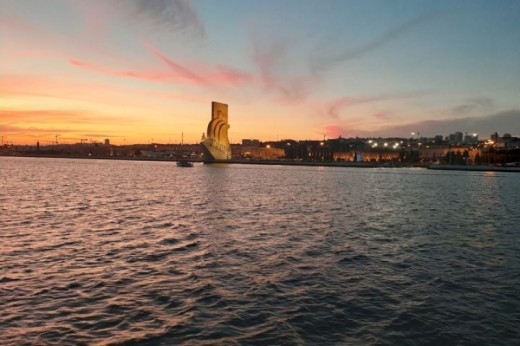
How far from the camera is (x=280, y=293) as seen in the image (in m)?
11.6

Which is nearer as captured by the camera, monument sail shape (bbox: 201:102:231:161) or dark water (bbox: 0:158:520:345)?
dark water (bbox: 0:158:520:345)

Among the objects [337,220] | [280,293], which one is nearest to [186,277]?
[280,293]

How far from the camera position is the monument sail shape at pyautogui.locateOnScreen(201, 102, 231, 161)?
173 meters

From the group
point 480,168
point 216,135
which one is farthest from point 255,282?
point 216,135

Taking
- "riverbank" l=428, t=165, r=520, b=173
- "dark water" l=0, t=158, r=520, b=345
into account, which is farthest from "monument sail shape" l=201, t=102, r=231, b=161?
A: "dark water" l=0, t=158, r=520, b=345

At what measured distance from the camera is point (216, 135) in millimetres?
175375

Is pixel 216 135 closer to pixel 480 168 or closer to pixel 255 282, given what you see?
pixel 480 168

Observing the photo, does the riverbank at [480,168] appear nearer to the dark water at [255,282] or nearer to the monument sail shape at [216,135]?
the monument sail shape at [216,135]

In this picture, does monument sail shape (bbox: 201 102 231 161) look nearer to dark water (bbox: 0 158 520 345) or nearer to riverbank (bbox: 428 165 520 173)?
riverbank (bbox: 428 165 520 173)

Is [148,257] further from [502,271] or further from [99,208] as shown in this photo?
[99,208]

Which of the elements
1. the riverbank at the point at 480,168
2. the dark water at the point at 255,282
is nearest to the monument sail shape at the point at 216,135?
the riverbank at the point at 480,168

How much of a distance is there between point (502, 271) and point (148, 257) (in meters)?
11.3

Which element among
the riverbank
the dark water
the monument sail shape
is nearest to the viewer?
the dark water

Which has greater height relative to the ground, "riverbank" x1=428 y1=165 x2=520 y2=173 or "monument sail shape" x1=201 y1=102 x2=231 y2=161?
"monument sail shape" x1=201 y1=102 x2=231 y2=161
